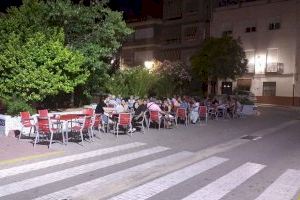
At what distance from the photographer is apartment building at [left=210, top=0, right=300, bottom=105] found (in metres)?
44.1

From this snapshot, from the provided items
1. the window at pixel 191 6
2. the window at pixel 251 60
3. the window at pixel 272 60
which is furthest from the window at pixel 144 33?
the window at pixel 272 60

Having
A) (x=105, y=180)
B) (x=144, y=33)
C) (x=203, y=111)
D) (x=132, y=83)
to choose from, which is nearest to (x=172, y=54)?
(x=144, y=33)

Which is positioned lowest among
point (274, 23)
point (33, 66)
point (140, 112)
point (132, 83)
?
point (140, 112)

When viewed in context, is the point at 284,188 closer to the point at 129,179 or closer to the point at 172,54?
the point at 129,179

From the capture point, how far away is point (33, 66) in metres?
15.0

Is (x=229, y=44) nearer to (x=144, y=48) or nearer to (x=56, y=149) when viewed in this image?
(x=144, y=48)

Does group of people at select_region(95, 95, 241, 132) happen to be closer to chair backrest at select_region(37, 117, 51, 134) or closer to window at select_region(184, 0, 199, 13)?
chair backrest at select_region(37, 117, 51, 134)

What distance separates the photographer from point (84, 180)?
8.26 metres

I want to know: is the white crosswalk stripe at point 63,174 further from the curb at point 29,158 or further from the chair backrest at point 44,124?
the chair backrest at point 44,124

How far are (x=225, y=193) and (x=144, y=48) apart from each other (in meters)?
49.5

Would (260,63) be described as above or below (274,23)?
below

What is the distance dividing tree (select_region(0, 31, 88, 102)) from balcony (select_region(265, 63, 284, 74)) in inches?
1323

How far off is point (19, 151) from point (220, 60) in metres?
29.1

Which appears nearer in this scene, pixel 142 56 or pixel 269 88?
pixel 269 88
